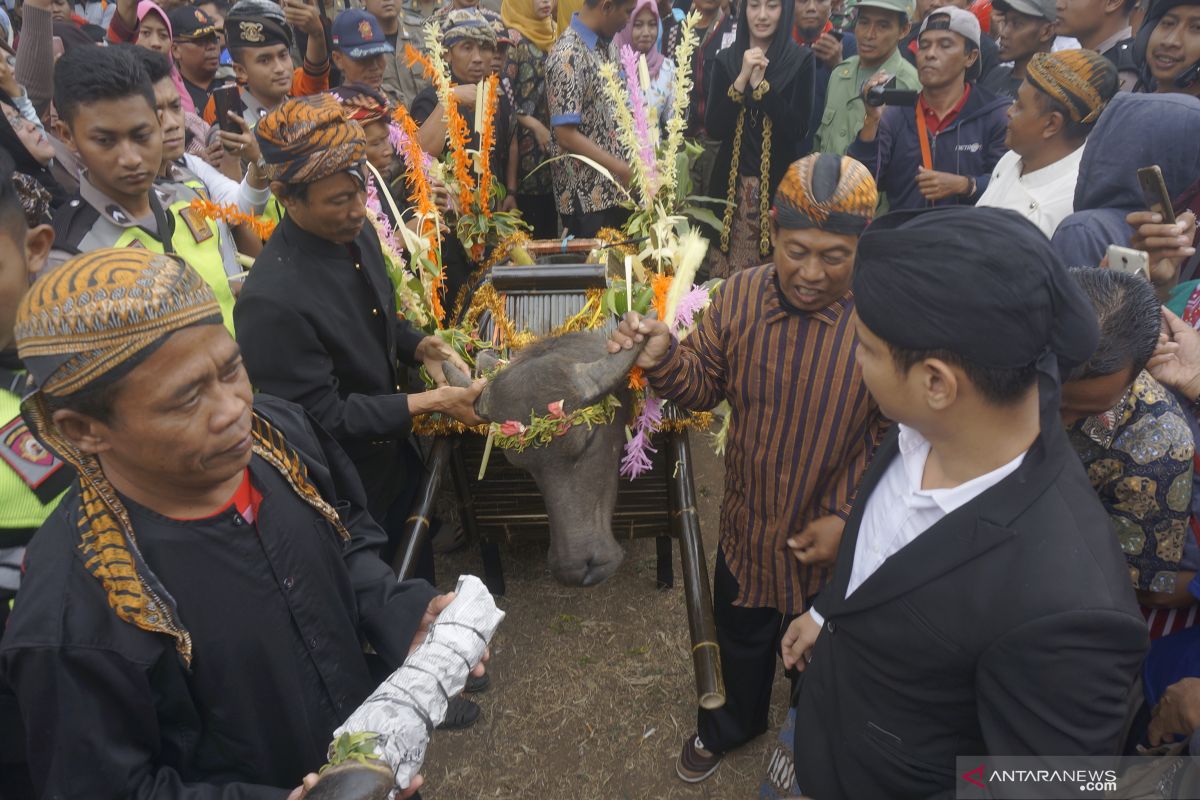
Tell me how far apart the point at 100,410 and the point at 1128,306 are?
97.3 inches

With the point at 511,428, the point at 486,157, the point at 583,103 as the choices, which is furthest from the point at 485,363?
the point at 583,103

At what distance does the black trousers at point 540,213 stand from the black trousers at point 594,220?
0.44 m

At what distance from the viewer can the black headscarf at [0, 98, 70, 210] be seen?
3461mm

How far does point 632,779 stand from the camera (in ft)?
11.1

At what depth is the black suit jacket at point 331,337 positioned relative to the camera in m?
2.79

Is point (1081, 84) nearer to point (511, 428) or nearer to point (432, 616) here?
point (511, 428)

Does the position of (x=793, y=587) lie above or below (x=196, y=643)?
below

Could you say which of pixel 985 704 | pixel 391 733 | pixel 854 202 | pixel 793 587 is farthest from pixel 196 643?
pixel 854 202

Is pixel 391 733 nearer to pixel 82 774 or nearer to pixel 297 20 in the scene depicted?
pixel 82 774

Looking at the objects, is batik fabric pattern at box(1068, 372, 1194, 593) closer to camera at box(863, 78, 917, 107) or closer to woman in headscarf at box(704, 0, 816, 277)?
camera at box(863, 78, 917, 107)

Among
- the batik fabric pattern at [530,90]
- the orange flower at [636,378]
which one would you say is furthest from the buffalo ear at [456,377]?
the batik fabric pattern at [530,90]

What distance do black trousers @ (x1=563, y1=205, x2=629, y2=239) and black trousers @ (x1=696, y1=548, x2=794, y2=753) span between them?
3631 millimetres

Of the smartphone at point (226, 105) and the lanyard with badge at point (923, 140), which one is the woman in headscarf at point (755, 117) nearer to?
the lanyard with badge at point (923, 140)

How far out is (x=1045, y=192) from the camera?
12.0 ft
